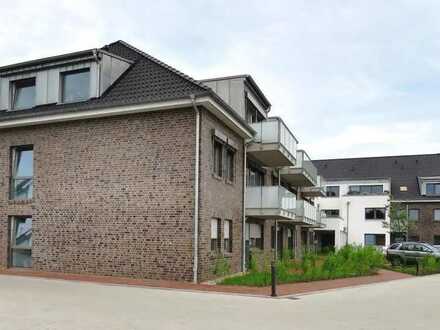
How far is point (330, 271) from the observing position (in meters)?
18.8

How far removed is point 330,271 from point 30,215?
10.4 m

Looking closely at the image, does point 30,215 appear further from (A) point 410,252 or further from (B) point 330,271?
(A) point 410,252

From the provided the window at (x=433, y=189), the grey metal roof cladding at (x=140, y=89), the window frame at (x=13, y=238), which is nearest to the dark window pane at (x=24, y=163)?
the grey metal roof cladding at (x=140, y=89)

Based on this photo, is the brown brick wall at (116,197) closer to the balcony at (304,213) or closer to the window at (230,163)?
the window at (230,163)

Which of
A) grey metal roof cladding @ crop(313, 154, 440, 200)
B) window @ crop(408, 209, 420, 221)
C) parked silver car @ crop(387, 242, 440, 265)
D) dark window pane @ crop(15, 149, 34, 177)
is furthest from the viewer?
grey metal roof cladding @ crop(313, 154, 440, 200)

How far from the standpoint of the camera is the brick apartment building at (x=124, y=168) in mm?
15828

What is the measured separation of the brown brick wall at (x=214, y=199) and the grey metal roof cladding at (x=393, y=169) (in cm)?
3568

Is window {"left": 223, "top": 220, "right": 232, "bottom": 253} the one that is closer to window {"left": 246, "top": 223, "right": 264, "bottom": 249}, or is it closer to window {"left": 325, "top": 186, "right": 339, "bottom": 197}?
window {"left": 246, "top": 223, "right": 264, "bottom": 249}

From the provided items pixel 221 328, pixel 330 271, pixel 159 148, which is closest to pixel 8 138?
pixel 159 148

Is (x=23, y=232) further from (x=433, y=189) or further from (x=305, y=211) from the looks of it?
(x=433, y=189)

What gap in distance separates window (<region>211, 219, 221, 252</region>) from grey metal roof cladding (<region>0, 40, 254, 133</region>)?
11.5 ft

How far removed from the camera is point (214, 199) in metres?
16.9

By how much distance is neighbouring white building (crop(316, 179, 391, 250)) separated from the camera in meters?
49.9

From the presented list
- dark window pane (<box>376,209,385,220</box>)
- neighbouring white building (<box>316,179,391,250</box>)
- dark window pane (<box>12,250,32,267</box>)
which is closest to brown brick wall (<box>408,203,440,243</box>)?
dark window pane (<box>376,209,385,220</box>)
